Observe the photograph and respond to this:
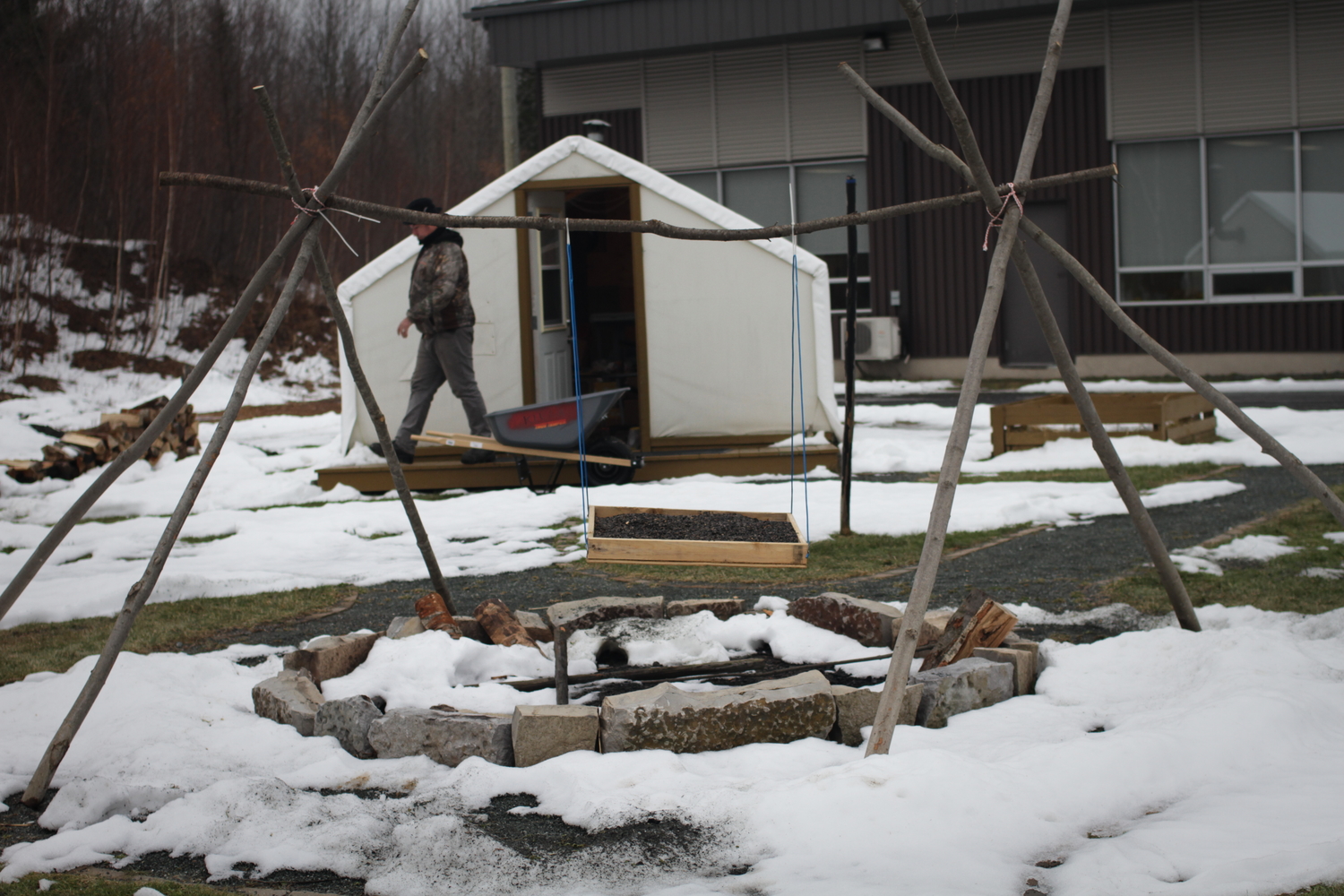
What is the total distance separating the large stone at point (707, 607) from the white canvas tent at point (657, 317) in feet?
14.6

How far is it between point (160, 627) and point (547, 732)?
2.63m

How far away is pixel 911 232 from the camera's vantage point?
618 inches

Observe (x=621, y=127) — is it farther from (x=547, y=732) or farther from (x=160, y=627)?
(x=547, y=732)

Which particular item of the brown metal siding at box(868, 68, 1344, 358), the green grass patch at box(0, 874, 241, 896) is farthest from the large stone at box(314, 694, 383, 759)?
the brown metal siding at box(868, 68, 1344, 358)

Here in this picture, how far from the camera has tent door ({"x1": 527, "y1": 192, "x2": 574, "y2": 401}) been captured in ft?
30.8

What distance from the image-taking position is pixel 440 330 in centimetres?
841

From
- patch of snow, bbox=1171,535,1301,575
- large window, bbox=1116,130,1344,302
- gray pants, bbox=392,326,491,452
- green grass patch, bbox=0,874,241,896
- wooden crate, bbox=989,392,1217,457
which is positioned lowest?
green grass patch, bbox=0,874,241,896

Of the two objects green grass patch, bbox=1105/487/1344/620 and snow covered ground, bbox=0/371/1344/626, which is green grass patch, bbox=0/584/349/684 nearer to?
snow covered ground, bbox=0/371/1344/626

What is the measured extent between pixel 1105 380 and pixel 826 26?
5.84 meters

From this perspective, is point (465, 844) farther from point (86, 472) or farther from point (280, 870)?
point (86, 472)

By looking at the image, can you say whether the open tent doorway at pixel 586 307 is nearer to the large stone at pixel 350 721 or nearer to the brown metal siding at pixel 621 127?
the large stone at pixel 350 721

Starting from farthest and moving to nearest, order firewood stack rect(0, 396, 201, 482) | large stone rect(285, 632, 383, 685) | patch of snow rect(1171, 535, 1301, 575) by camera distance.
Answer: firewood stack rect(0, 396, 201, 482) < patch of snow rect(1171, 535, 1301, 575) < large stone rect(285, 632, 383, 685)

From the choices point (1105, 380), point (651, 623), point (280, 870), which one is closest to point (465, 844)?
point (280, 870)

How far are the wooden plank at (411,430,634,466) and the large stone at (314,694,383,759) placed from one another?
426 centimetres
